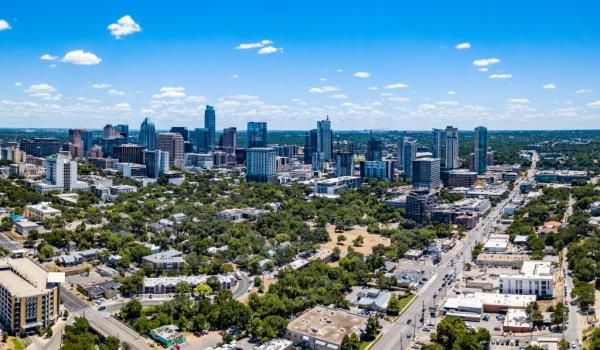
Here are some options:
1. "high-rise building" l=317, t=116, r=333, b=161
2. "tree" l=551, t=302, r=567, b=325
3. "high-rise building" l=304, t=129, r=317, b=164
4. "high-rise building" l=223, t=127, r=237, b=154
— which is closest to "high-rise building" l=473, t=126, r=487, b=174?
"high-rise building" l=317, t=116, r=333, b=161

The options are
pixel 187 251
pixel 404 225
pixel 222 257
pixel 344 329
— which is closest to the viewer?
pixel 344 329

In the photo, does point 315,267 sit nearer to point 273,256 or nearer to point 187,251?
point 273,256

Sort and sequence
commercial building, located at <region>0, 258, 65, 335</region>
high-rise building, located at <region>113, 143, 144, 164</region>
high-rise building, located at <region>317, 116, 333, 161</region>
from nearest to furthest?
commercial building, located at <region>0, 258, 65, 335</region>
high-rise building, located at <region>113, 143, 144, 164</region>
high-rise building, located at <region>317, 116, 333, 161</region>

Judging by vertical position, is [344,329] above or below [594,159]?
below

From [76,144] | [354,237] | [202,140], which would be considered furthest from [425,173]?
[76,144]

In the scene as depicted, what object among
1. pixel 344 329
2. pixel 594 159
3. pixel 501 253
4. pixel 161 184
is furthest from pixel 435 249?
pixel 594 159

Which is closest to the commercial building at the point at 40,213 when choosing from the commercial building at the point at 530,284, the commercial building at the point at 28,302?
the commercial building at the point at 28,302

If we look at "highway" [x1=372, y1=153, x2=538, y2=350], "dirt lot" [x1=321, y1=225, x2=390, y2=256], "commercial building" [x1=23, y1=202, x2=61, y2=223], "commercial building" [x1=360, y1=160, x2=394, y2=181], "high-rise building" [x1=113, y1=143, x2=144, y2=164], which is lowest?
"highway" [x1=372, y1=153, x2=538, y2=350]

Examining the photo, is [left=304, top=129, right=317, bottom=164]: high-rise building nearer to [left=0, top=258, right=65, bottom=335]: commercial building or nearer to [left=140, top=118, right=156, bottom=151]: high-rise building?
[left=140, top=118, right=156, bottom=151]: high-rise building
